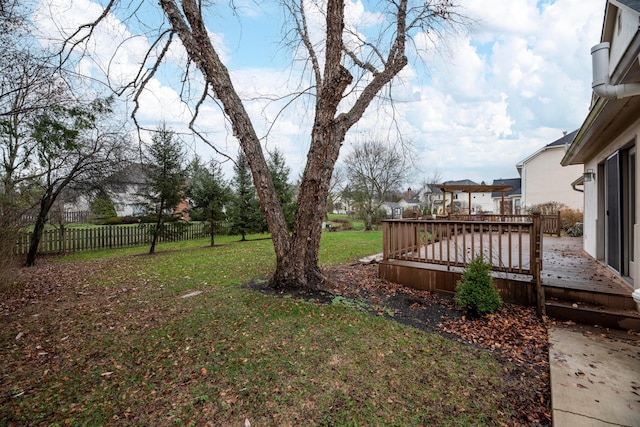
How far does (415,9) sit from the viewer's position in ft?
17.7

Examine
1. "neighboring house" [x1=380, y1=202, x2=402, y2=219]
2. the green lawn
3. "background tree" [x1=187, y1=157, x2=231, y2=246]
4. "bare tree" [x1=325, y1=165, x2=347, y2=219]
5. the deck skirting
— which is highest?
"bare tree" [x1=325, y1=165, x2=347, y2=219]

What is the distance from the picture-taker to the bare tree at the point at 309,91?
4453mm

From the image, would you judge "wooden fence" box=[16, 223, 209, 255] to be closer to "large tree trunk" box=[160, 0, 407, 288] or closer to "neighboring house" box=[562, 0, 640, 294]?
"large tree trunk" box=[160, 0, 407, 288]

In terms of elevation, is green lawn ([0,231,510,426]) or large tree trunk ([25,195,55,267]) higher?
large tree trunk ([25,195,55,267])

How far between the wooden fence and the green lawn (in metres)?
8.05

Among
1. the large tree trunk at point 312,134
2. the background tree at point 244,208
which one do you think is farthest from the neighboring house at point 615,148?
the background tree at point 244,208

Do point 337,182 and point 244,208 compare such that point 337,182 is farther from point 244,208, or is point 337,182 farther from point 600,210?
point 600,210

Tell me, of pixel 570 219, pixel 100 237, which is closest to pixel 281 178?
pixel 100 237

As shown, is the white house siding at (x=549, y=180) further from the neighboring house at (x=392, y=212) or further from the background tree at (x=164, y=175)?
the background tree at (x=164, y=175)

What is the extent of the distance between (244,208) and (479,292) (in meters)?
13.1

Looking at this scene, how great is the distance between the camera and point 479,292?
3.95 metres

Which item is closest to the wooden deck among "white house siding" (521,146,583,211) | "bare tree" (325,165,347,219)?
"white house siding" (521,146,583,211)

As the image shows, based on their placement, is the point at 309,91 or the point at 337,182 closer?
the point at 309,91

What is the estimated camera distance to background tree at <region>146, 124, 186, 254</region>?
10.9 m
